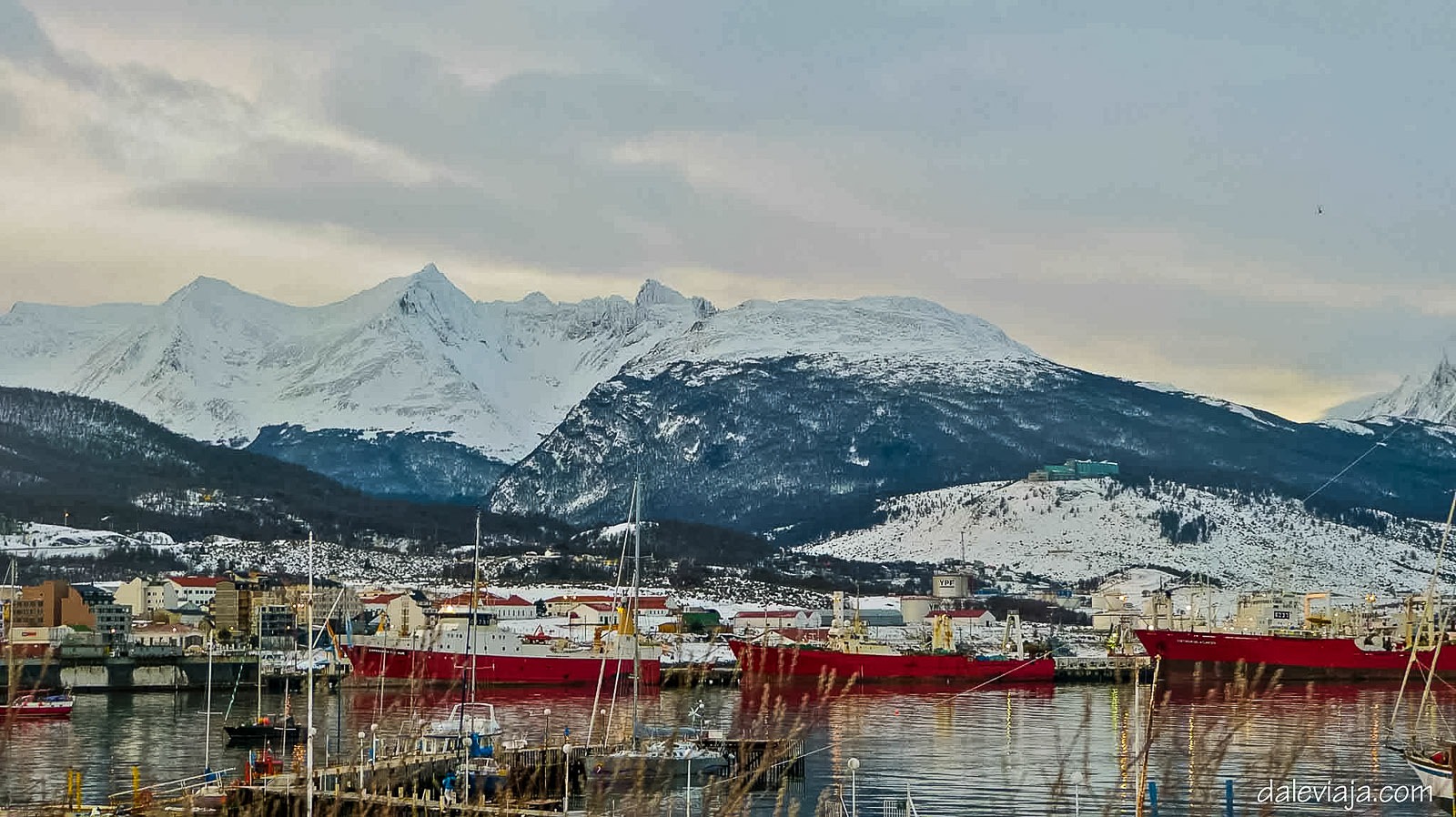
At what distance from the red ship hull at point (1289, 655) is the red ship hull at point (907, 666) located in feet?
28.5

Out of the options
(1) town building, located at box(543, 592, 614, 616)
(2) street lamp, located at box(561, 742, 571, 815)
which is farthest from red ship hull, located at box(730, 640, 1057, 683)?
(2) street lamp, located at box(561, 742, 571, 815)

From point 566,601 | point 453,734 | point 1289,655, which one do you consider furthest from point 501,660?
point 453,734

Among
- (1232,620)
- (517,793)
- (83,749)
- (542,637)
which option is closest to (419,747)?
(517,793)

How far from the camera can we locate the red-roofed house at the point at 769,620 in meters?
176

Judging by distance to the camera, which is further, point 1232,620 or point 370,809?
point 1232,620

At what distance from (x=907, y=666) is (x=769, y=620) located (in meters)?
47.9

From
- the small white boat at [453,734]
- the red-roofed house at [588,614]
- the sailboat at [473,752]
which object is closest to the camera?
the sailboat at [473,752]

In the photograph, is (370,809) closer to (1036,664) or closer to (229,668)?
(229,668)

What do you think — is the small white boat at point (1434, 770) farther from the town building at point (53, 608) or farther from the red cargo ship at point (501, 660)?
the town building at point (53, 608)

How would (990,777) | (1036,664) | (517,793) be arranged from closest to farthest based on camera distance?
(517,793), (990,777), (1036,664)

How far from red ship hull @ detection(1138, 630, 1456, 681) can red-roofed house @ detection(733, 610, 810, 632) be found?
43.9 m

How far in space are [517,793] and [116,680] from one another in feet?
255

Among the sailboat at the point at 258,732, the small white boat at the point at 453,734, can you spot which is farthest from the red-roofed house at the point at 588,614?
the small white boat at the point at 453,734

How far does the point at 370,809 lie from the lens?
4653cm
